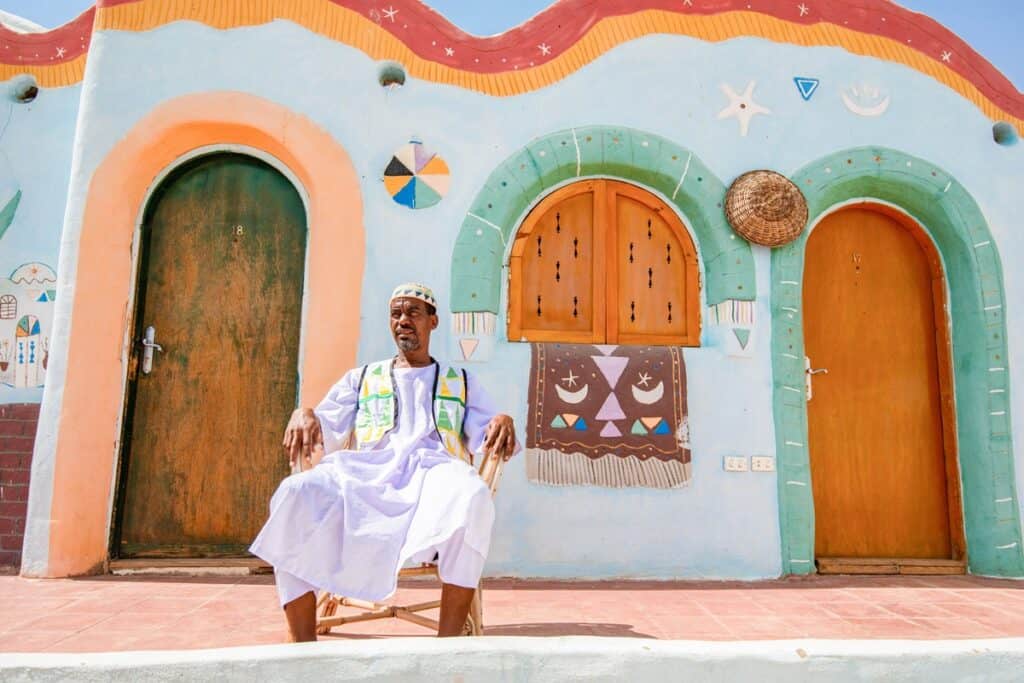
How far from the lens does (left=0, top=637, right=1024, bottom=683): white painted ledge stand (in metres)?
1.80

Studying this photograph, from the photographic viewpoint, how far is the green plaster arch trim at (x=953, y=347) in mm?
4395

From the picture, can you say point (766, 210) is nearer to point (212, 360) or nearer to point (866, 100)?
point (866, 100)

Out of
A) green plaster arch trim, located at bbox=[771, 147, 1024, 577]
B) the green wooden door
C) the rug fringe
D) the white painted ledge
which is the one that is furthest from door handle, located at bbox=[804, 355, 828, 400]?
A: the green wooden door

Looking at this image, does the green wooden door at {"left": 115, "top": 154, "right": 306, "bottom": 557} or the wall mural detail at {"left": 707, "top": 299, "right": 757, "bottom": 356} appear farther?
the wall mural detail at {"left": 707, "top": 299, "right": 757, "bottom": 356}

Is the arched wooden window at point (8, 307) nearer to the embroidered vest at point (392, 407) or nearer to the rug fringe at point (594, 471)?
the embroidered vest at point (392, 407)

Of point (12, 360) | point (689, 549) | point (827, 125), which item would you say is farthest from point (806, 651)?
point (12, 360)

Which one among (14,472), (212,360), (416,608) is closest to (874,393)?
(416,608)

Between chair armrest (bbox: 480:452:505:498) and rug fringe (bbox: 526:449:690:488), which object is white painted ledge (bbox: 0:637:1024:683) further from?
rug fringe (bbox: 526:449:690:488)

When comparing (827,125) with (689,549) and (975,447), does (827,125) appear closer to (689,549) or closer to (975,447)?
(975,447)

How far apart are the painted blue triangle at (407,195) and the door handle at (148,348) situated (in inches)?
61.9

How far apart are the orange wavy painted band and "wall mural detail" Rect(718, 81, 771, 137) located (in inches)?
14.4

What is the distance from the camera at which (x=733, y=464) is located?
4.34 metres

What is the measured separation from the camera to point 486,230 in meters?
4.40

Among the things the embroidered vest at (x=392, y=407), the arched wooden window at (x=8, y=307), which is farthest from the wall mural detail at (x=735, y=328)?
the arched wooden window at (x=8, y=307)
